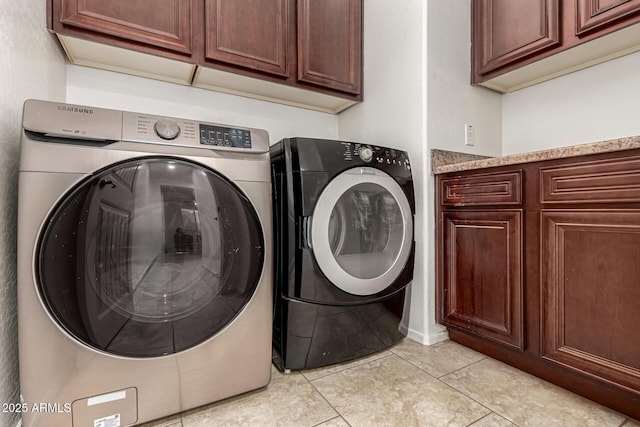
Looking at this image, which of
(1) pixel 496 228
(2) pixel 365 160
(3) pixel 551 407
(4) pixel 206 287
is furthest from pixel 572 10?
(4) pixel 206 287

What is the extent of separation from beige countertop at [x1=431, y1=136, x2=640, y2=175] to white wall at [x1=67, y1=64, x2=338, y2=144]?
0.84 meters

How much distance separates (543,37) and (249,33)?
1383 mm

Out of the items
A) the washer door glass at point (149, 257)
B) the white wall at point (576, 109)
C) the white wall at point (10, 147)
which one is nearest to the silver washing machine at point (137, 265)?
the washer door glass at point (149, 257)

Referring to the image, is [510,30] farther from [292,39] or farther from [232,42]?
[232,42]

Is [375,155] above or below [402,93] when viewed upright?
below

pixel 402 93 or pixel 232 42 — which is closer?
pixel 232 42

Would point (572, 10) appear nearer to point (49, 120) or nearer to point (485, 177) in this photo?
point (485, 177)

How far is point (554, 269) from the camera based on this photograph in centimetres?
110

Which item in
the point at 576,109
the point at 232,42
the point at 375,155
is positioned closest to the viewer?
the point at 375,155

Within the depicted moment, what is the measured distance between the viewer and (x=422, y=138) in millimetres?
1518

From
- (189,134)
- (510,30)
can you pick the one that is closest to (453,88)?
(510,30)

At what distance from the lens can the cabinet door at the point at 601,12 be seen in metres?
1.17

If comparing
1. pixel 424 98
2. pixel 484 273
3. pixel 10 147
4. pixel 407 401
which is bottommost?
pixel 407 401

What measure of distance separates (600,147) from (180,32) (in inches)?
66.1
